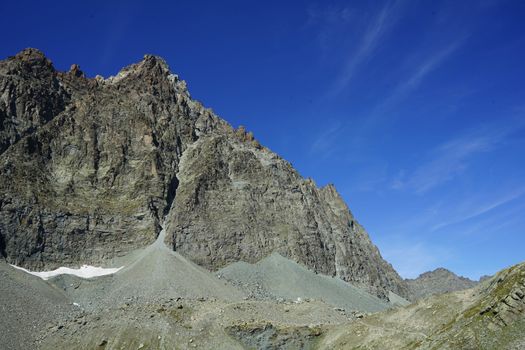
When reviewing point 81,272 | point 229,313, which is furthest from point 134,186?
point 229,313

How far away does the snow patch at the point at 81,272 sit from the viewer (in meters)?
114

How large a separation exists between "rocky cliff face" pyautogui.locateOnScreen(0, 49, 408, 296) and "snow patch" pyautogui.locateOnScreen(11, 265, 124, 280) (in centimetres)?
297

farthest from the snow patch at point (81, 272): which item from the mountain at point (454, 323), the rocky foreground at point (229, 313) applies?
the mountain at point (454, 323)

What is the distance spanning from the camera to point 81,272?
12000cm

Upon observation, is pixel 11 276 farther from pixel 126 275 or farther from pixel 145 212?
pixel 145 212

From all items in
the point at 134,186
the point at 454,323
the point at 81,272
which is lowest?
the point at 454,323

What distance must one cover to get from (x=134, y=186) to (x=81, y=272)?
35.5 meters

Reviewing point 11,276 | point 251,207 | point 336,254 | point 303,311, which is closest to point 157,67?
point 251,207

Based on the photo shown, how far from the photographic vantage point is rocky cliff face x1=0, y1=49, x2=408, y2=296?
423 ft

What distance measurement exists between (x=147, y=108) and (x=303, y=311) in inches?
4713

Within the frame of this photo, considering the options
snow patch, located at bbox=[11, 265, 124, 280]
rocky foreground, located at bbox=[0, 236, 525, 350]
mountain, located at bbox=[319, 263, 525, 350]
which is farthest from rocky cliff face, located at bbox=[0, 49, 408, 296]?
mountain, located at bbox=[319, 263, 525, 350]

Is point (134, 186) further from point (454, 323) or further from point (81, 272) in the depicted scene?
point (454, 323)

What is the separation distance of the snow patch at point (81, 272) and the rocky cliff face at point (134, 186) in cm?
297

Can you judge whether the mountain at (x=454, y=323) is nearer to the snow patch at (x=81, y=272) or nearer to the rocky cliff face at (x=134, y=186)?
the snow patch at (x=81, y=272)
